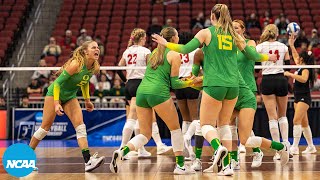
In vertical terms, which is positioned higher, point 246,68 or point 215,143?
point 246,68

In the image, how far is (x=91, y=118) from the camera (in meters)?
16.7

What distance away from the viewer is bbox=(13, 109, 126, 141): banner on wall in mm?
16656

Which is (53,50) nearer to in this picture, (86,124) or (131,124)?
(86,124)

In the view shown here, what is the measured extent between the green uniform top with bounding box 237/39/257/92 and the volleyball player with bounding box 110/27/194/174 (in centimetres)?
117

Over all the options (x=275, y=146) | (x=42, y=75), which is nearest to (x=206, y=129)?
(x=275, y=146)

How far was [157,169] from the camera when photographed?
898 centimetres

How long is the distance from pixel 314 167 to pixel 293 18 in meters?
14.2

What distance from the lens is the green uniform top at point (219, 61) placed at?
781cm

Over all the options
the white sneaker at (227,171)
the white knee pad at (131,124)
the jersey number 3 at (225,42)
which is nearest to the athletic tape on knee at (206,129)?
the white sneaker at (227,171)

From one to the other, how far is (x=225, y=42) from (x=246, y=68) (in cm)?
137

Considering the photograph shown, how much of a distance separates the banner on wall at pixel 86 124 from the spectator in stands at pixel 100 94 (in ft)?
1.14

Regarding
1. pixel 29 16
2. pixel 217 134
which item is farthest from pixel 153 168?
pixel 29 16

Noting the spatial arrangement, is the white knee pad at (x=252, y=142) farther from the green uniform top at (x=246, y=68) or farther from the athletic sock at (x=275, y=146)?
the green uniform top at (x=246, y=68)

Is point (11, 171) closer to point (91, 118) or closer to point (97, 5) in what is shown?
point (91, 118)
